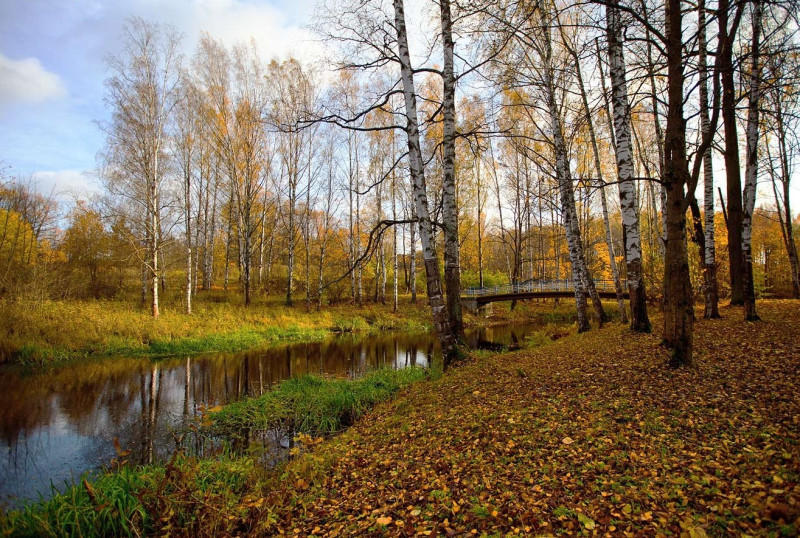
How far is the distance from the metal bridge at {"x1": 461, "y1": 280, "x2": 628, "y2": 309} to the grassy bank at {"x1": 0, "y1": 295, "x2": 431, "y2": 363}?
5357 millimetres

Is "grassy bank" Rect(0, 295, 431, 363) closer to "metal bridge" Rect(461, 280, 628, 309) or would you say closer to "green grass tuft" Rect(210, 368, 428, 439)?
"metal bridge" Rect(461, 280, 628, 309)

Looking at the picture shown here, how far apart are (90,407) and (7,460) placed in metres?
2.58

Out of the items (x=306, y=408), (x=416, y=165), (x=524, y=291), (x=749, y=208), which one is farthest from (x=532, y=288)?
(x=306, y=408)

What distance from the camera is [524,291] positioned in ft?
80.0

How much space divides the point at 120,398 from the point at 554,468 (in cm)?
966

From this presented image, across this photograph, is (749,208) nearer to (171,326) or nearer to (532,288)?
(532,288)

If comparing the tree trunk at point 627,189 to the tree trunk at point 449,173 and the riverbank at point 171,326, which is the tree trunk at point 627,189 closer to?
the tree trunk at point 449,173

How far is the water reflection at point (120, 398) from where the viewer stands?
17.7 ft

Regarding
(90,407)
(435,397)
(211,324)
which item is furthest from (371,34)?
(211,324)

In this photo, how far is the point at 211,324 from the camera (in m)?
15.9

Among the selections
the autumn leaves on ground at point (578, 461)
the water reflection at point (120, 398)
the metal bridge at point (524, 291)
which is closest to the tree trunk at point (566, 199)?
the water reflection at point (120, 398)

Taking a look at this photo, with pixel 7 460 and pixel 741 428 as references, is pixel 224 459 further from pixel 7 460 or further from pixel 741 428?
pixel 741 428

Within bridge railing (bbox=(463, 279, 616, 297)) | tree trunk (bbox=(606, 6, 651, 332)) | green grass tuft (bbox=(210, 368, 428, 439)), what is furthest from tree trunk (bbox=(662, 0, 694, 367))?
bridge railing (bbox=(463, 279, 616, 297))

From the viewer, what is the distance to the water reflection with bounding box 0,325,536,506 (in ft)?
17.7
